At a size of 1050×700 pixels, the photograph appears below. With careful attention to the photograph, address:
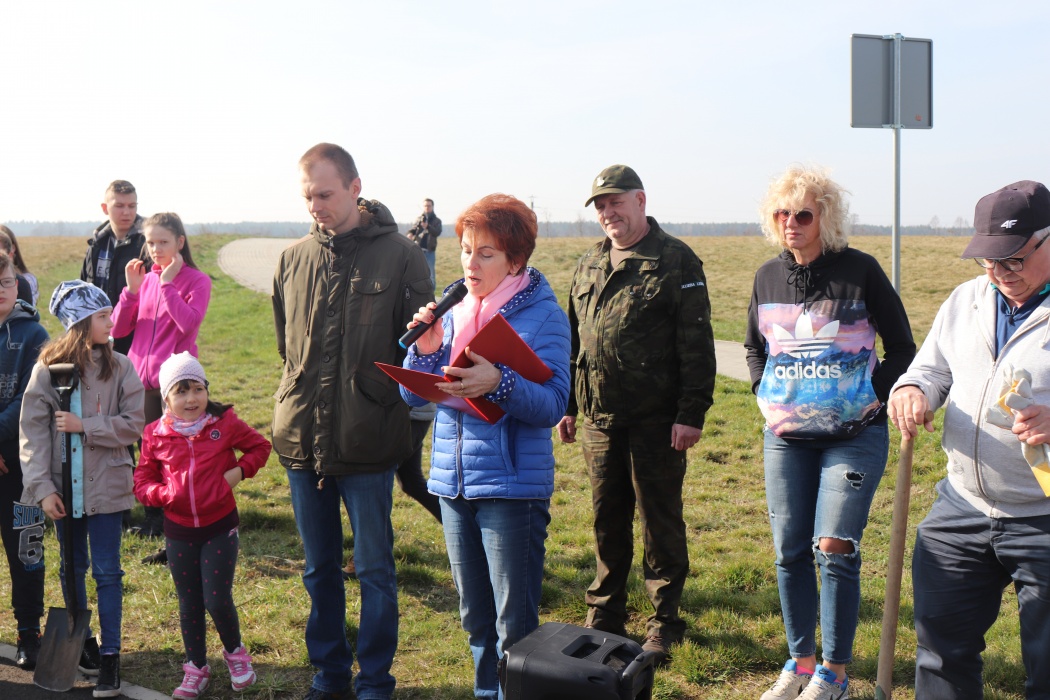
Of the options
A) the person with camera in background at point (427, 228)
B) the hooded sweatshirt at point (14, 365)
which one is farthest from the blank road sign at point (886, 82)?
the person with camera in background at point (427, 228)

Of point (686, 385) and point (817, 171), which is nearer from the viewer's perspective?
point (817, 171)

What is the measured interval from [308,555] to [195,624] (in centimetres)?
75

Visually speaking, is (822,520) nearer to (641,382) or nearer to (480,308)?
(641,382)

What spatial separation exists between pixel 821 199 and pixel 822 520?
1.32m

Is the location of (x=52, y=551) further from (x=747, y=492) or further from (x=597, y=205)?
(x=747, y=492)

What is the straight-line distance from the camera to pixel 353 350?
4105mm

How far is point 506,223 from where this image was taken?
11.8 ft

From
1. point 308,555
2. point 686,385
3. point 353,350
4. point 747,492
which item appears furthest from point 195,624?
point 747,492

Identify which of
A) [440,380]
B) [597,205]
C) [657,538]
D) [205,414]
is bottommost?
[657,538]

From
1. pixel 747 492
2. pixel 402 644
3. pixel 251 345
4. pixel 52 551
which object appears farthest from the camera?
pixel 251 345

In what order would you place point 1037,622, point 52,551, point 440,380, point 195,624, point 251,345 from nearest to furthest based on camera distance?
point 1037,622, point 440,380, point 195,624, point 52,551, point 251,345

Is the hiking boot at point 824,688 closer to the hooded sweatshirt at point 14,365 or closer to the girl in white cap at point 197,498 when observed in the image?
the girl in white cap at point 197,498

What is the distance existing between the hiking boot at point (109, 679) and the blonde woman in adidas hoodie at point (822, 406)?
295cm

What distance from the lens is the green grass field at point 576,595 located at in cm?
454
